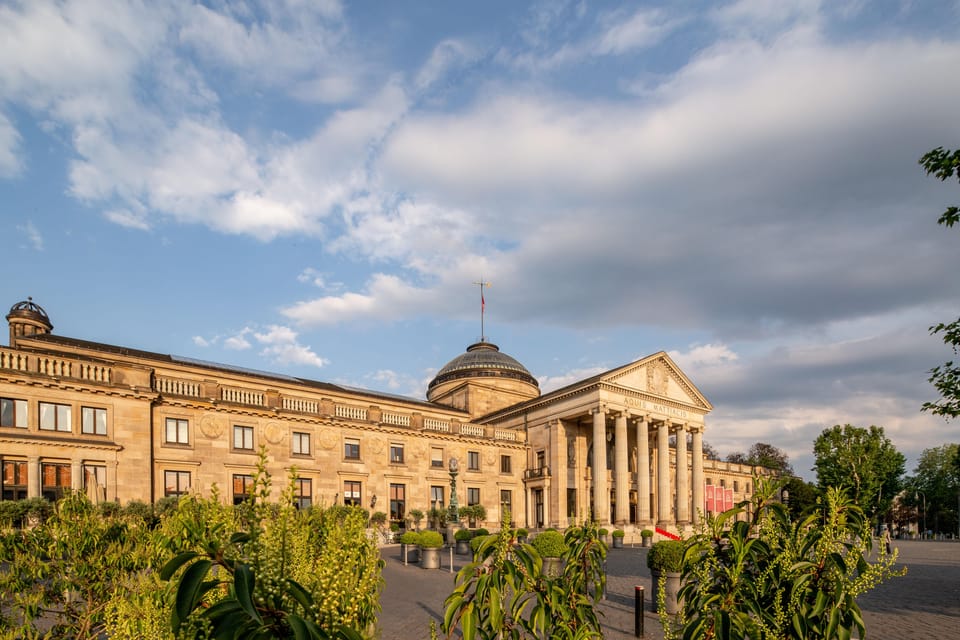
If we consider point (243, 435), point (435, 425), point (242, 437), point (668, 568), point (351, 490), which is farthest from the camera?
point (435, 425)

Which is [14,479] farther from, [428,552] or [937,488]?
[937,488]

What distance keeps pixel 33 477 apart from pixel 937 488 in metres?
138

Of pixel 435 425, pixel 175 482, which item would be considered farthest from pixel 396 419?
pixel 175 482

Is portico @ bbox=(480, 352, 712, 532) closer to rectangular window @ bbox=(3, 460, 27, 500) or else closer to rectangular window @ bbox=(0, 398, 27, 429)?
rectangular window @ bbox=(3, 460, 27, 500)

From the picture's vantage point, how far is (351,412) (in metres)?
49.2

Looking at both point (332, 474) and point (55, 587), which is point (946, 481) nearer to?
point (332, 474)

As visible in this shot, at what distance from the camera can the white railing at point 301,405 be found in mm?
45406

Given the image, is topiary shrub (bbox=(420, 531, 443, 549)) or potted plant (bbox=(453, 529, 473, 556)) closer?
topiary shrub (bbox=(420, 531, 443, 549))

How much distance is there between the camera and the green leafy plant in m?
4.92

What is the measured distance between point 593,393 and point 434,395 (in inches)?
1039

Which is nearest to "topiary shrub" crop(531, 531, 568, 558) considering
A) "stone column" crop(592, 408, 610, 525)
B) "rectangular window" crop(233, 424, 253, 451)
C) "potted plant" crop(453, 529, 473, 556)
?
"potted plant" crop(453, 529, 473, 556)

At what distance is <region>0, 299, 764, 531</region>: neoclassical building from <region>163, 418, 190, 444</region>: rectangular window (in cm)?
7

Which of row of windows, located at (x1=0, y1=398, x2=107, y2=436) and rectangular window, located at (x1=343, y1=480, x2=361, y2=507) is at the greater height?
row of windows, located at (x1=0, y1=398, x2=107, y2=436)

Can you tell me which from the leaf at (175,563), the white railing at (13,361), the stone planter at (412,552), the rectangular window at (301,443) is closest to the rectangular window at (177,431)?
the rectangular window at (301,443)
